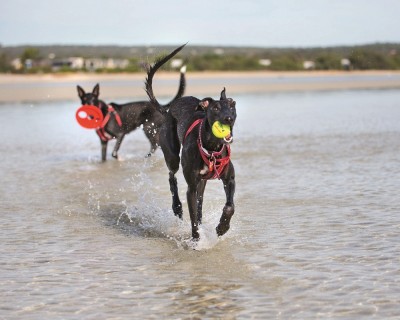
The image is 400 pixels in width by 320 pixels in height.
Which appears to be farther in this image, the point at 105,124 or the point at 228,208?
the point at 105,124

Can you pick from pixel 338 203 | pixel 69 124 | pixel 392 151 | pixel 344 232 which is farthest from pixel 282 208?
pixel 69 124

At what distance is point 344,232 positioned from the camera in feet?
23.0

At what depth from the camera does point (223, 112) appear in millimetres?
6203

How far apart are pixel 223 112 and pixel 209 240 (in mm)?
1273

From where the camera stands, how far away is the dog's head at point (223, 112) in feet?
20.2

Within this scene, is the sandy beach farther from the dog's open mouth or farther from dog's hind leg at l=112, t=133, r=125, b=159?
the dog's open mouth

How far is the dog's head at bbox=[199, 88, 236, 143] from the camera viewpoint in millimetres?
6160

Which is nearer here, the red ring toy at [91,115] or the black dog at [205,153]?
the black dog at [205,153]

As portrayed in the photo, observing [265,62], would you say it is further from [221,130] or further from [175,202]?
[221,130]

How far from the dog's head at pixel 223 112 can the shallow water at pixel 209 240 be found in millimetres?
1101

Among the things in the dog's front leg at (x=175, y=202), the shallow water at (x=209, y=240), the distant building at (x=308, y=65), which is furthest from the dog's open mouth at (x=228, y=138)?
the distant building at (x=308, y=65)

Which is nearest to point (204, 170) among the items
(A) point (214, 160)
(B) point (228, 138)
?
(A) point (214, 160)

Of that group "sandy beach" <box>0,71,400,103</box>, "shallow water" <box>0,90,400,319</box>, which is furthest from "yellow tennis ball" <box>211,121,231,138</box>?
"sandy beach" <box>0,71,400,103</box>

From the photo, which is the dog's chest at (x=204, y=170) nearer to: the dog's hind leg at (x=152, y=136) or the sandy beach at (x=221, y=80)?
the dog's hind leg at (x=152, y=136)
